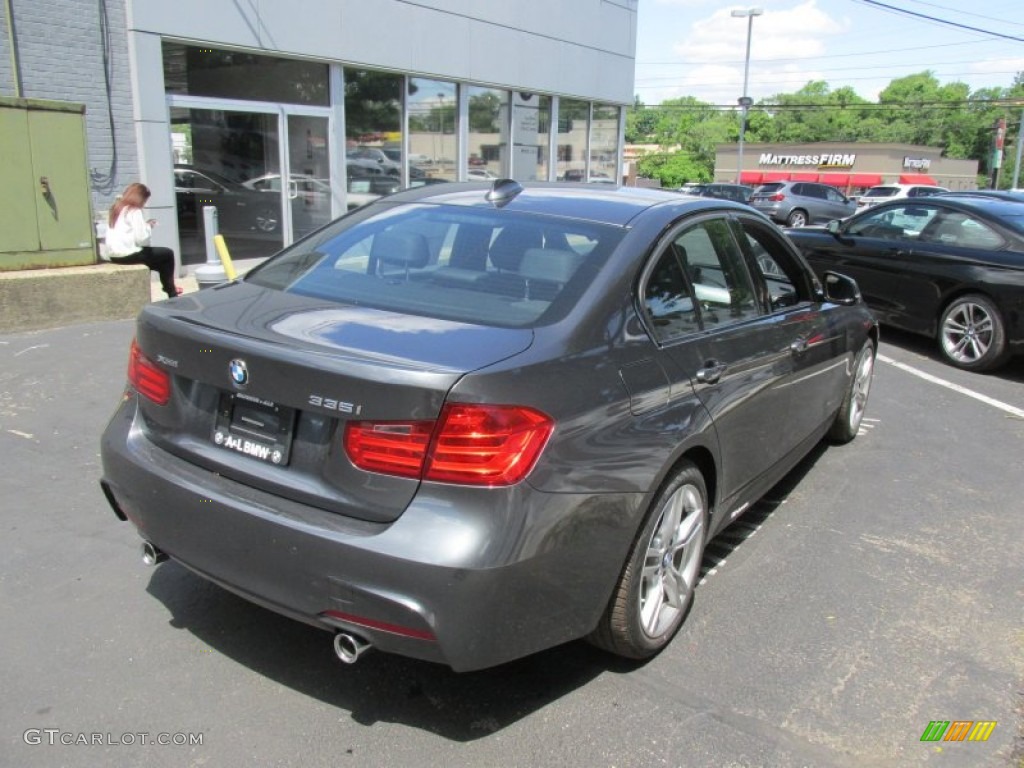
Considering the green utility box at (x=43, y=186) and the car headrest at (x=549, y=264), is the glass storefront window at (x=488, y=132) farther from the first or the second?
the car headrest at (x=549, y=264)

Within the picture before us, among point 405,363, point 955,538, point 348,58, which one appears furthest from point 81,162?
point 955,538

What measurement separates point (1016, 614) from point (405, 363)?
2.89m

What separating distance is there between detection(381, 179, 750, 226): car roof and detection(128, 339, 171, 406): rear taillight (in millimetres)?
1389

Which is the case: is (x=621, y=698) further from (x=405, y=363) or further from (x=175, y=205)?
(x=175, y=205)

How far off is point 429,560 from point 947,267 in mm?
7599

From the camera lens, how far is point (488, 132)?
16828mm

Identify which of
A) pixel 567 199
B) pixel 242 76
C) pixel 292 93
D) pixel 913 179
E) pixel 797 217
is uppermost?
pixel 242 76

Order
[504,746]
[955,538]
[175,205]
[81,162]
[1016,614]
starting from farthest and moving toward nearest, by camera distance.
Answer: [175,205] → [81,162] → [955,538] → [1016,614] → [504,746]

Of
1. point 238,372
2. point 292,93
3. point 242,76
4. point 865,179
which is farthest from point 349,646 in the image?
point 865,179

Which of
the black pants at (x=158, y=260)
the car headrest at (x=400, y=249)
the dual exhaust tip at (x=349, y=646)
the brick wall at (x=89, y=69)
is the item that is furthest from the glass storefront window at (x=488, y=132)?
the dual exhaust tip at (x=349, y=646)

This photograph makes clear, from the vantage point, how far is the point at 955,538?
173 inches

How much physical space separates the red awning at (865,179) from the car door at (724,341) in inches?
3083

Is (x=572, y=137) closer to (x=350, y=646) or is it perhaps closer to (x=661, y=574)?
(x=661, y=574)

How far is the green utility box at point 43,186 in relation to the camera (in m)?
7.93
